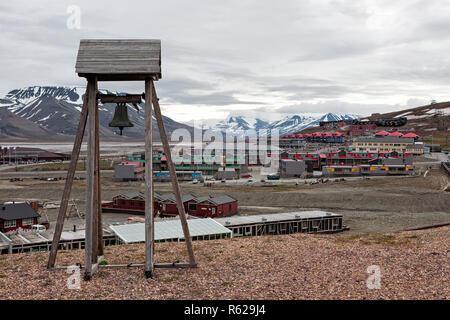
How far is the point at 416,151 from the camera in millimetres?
138125

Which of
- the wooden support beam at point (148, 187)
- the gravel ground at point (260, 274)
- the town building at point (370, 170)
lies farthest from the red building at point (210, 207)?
the town building at point (370, 170)

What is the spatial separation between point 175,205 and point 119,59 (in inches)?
1602

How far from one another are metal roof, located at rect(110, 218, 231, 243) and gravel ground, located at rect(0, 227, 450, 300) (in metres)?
8.91

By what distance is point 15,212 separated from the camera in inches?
1688

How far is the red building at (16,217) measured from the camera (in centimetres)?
4150

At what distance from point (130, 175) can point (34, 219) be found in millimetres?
49473

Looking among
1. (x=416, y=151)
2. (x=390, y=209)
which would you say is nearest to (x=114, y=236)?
(x=390, y=209)

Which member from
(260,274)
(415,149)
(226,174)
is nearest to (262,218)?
(260,274)

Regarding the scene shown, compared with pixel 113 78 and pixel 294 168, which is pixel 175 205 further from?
pixel 294 168

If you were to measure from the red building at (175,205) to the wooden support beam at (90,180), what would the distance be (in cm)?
3811

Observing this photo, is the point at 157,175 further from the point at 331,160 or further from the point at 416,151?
the point at 416,151

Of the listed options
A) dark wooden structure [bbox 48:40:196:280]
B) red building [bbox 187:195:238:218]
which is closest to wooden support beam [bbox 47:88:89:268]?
dark wooden structure [bbox 48:40:196:280]

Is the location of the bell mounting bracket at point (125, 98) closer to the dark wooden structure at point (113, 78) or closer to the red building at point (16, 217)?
the dark wooden structure at point (113, 78)
